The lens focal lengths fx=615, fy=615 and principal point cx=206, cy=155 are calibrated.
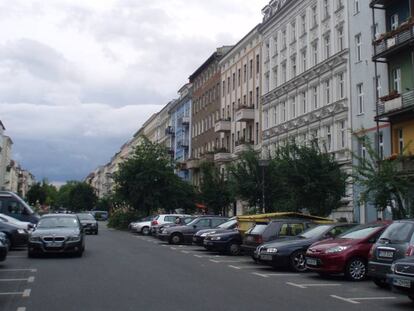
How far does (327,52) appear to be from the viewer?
42.3 meters

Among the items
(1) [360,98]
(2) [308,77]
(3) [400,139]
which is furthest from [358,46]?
(3) [400,139]

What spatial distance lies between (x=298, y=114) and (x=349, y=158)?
30.4 ft

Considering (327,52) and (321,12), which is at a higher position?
(321,12)

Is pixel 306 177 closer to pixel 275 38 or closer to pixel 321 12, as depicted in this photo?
pixel 321 12

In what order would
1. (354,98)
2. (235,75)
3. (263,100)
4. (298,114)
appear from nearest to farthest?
(354,98)
(298,114)
(263,100)
(235,75)

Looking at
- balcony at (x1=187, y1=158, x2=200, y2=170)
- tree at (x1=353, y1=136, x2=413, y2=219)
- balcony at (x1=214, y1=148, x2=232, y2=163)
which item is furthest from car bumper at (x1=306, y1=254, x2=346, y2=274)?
balcony at (x1=187, y1=158, x2=200, y2=170)

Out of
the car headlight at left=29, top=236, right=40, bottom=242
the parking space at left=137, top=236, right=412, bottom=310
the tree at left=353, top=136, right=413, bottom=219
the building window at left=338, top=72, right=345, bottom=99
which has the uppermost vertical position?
the building window at left=338, top=72, right=345, bottom=99

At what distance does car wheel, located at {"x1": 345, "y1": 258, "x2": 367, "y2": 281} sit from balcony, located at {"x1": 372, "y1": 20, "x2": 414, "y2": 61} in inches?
687

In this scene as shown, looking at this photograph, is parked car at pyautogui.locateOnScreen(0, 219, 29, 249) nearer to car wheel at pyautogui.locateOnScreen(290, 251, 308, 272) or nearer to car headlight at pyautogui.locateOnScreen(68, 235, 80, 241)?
car headlight at pyautogui.locateOnScreen(68, 235, 80, 241)

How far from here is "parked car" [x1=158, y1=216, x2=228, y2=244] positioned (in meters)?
31.1

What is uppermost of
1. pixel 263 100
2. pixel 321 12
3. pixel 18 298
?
pixel 321 12

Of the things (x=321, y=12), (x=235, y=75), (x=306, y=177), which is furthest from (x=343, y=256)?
(x=235, y=75)

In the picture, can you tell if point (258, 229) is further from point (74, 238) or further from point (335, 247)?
point (74, 238)

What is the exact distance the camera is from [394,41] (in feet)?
106
